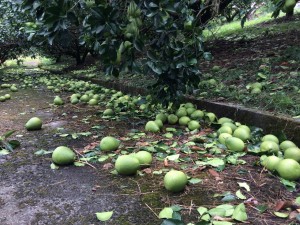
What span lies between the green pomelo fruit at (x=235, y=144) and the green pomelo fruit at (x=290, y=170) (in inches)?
21.0

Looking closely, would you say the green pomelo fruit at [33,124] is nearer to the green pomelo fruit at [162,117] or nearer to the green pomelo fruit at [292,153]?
the green pomelo fruit at [162,117]

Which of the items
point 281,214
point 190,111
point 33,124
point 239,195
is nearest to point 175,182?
point 239,195

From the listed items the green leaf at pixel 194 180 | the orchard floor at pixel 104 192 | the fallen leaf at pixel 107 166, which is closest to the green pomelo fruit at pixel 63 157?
the orchard floor at pixel 104 192

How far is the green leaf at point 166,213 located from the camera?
6.10ft

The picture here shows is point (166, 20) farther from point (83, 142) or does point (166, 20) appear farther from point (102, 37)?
point (83, 142)

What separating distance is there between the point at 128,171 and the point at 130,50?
1.29 m

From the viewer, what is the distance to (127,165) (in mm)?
2469

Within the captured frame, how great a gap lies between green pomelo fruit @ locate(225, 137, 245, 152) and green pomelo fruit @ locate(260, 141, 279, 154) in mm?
179

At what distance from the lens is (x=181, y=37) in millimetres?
3982

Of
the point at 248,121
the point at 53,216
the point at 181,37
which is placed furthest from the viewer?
the point at 181,37

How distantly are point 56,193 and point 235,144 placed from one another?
156cm

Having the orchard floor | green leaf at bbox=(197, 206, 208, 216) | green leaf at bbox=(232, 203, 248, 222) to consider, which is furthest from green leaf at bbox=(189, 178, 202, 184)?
green leaf at bbox=(232, 203, 248, 222)

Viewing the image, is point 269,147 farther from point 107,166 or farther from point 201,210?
point 107,166

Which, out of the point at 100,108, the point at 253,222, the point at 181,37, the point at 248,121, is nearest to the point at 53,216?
the point at 253,222
